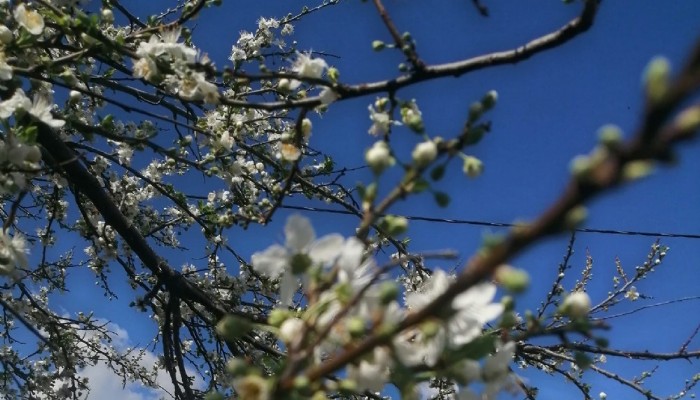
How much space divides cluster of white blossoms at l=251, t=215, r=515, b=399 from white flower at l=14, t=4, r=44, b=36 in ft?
4.43

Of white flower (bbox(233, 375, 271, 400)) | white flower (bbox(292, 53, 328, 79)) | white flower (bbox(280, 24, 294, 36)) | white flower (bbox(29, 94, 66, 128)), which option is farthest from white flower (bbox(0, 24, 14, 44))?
white flower (bbox(280, 24, 294, 36))

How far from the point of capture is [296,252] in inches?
38.6

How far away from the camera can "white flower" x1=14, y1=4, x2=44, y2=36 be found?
6.15 feet

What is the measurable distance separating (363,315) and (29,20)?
5.42ft

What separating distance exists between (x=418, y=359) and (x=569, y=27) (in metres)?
0.81

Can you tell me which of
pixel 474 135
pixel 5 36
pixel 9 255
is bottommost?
pixel 474 135

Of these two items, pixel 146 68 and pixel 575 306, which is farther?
pixel 146 68

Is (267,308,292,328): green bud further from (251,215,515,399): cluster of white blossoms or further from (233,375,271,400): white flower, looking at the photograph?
(233,375,271,400): white flower

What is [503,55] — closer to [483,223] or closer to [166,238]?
[483,223]

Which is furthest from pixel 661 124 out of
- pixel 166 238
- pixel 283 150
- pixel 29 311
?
pixel 29 311

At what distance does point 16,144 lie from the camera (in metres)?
1.55

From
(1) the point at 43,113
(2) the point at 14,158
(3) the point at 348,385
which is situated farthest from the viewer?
(1) the point at 43,113

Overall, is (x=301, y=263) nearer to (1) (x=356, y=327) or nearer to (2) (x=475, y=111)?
(1) (x=356, y=327)

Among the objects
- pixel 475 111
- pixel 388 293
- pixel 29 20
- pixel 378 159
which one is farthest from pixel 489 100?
pixel 29 20
